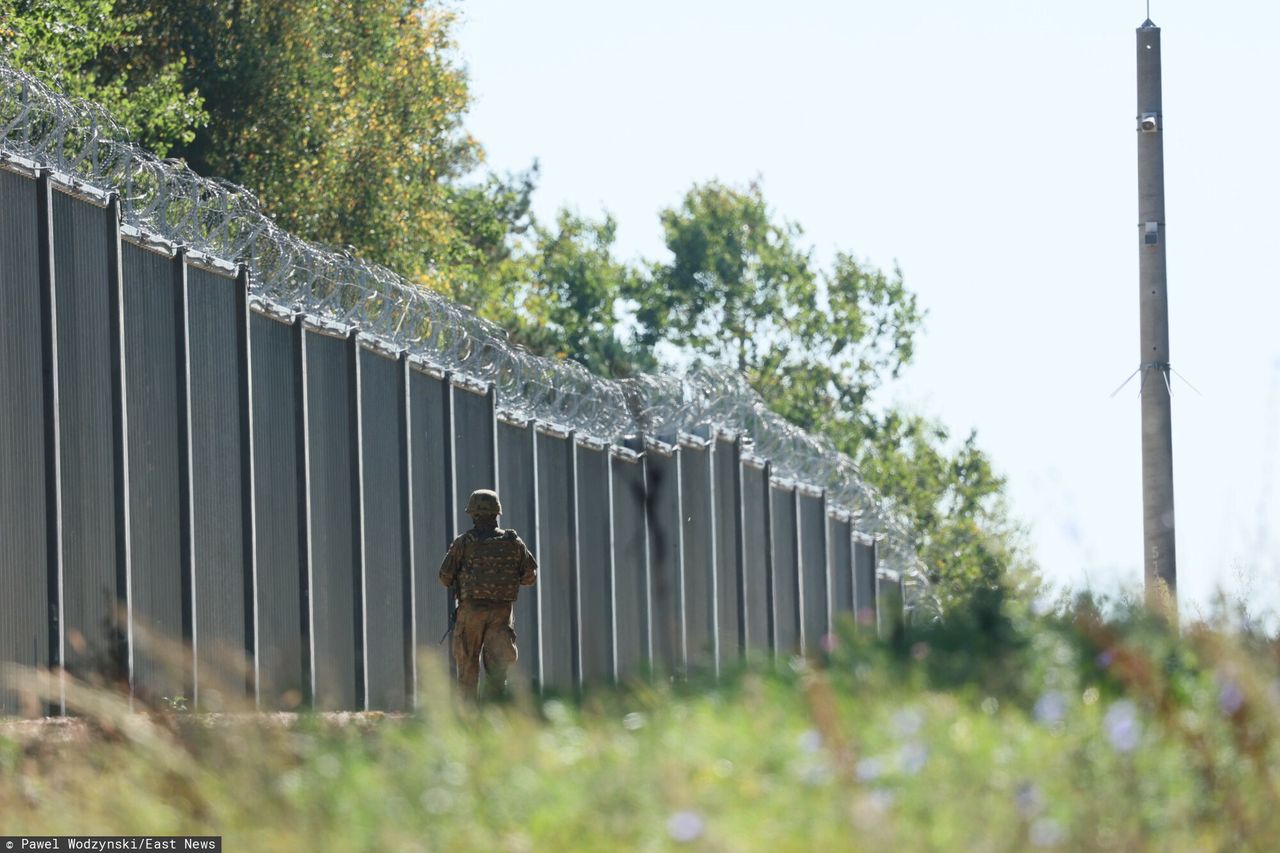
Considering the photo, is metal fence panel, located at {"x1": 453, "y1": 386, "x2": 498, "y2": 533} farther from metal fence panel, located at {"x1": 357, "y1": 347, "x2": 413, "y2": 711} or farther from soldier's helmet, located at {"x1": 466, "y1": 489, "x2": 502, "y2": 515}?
soldier's helmet, located at {"x1": 466, "y1": 489, "x2": 502, "y2": 515}

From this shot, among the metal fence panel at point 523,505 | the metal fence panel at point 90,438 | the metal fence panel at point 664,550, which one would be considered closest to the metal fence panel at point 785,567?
the metal fence panel at point 664,550

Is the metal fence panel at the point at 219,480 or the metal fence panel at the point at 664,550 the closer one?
the metal fence panel at the point at 219,480

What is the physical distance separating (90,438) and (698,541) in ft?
44.4

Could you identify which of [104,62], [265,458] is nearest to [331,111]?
[104,62]

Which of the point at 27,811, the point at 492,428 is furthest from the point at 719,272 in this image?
the point at 27,811

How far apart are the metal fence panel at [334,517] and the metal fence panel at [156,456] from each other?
2.12 m

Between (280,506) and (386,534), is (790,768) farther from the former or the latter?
(386,534)

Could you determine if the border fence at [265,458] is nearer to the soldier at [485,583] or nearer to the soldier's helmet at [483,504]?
the soldier at [485,583]

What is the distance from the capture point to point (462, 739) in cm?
534

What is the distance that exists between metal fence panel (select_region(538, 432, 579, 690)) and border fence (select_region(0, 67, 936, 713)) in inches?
1.4

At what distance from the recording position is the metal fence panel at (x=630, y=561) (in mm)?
23812

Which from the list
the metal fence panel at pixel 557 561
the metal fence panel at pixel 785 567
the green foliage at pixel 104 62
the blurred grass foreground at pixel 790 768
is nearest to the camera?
the blurred grass foreground at pixel 790 768

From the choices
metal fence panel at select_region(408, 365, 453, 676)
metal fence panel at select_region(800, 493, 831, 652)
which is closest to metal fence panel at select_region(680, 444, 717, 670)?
metal fence panel at select_region(800, 493, 831, 652)

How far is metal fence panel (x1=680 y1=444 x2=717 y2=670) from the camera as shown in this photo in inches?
1003
